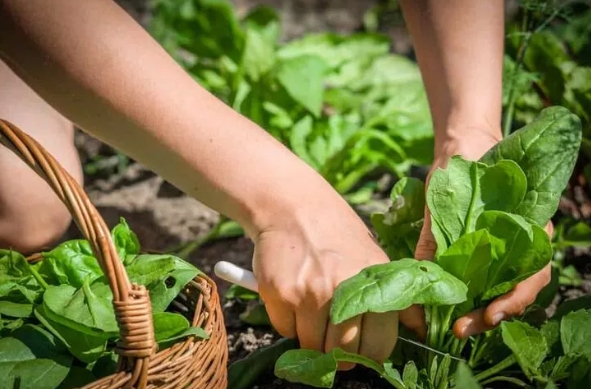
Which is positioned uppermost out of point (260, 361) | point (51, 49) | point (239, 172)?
point (51, 49)

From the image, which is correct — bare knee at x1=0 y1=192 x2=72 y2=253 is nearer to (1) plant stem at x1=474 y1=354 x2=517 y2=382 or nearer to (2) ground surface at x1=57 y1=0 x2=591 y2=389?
(2) ground surface at x1=57 y1=0 x2=591 y2=389

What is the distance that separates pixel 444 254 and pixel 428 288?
0.08 meters

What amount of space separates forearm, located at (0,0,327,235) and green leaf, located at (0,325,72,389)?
0.78 ft

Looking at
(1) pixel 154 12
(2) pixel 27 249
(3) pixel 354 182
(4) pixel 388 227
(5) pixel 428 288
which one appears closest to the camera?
(5) pixel 428 288

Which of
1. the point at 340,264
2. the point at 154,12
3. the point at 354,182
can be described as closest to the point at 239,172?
the point at 340,264

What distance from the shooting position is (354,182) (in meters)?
1.50

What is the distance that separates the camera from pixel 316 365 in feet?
2.53

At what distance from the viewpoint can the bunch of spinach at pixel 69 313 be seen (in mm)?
737

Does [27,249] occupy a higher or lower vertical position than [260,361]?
higher

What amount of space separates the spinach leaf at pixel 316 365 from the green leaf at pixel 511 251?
6.7 inches

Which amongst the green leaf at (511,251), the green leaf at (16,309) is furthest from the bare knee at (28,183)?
the green leaf at (511,251)

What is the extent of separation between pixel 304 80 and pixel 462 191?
0.62 m

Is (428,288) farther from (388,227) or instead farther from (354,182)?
(354,182)

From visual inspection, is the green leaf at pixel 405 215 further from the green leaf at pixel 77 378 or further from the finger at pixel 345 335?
the green leaf at pixel 77 378
